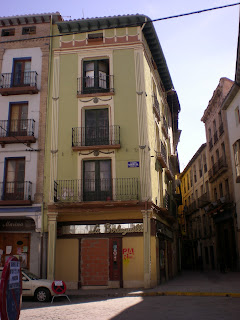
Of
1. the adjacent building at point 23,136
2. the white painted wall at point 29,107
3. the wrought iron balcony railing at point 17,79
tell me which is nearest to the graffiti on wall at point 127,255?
the adjacent building at point 23,136

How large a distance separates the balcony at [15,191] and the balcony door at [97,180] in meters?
3.05

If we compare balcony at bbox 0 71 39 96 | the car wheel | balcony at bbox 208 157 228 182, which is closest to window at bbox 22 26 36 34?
balcony at bbox 0 71 39 96

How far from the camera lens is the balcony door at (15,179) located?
19422 mm

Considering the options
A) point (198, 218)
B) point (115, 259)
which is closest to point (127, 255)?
point (115, 259)

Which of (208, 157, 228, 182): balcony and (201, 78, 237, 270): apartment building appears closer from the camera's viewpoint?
(201, 78, 237, 270): apartment building

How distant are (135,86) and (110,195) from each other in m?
6.43

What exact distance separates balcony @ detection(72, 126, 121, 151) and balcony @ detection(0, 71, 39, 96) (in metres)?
3.69

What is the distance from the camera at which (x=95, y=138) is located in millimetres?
19688

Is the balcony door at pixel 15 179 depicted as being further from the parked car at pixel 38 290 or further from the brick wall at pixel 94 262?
the parked car at pixel 38 290

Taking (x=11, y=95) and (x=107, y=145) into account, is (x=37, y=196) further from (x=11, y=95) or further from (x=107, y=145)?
(x=11, y=95)

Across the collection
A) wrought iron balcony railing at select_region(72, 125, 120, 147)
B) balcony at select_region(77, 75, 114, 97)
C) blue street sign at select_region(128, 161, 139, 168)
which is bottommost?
blue street sign at select_region(128, 161, 139, 168)

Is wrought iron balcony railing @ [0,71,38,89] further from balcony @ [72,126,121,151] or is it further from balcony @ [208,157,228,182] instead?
balcony @ [208,157,228,182]

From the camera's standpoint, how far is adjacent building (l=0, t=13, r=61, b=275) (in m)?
19.0

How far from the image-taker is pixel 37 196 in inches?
761
